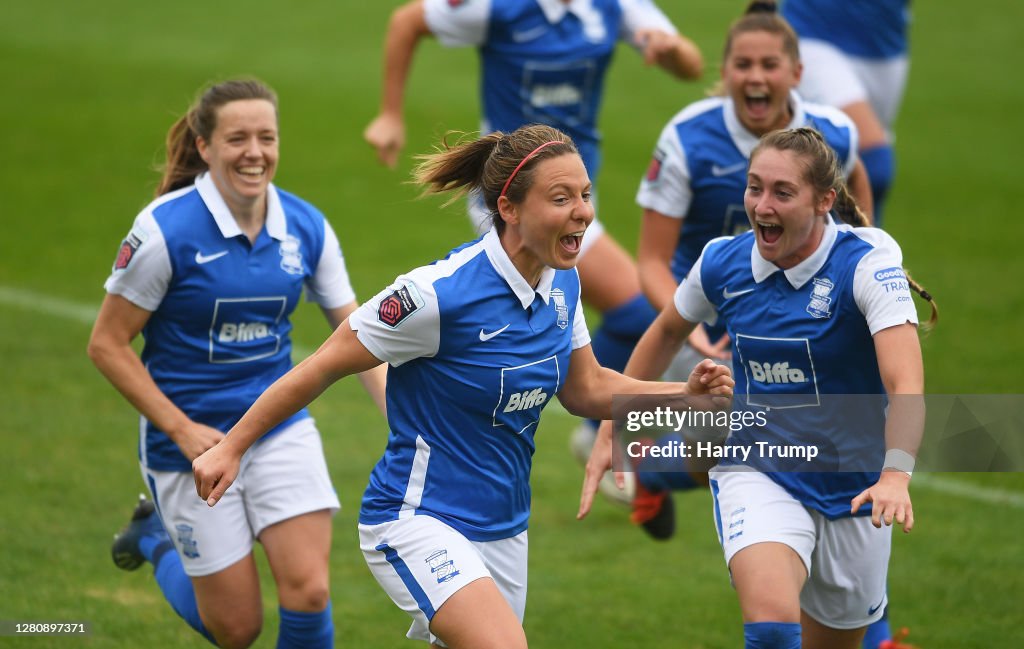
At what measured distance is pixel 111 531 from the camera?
7074mm

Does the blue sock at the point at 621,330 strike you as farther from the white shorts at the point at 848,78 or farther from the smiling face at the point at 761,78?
the white shorts at the point at 848,78

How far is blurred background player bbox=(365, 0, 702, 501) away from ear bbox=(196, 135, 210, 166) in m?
2.03

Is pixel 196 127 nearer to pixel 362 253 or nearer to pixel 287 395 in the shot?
pixel 287 395

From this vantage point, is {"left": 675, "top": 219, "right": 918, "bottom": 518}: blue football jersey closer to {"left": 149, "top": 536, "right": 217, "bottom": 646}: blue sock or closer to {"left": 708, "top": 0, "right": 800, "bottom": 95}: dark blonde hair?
{"left": 708, "top": 0, "right": 800, "bottom": 95}: dark blonde hair

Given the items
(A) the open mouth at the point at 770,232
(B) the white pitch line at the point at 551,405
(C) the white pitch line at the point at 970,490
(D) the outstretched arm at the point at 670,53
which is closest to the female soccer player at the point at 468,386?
(A) the open mouth at the point at 770,232

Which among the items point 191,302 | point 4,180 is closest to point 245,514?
point 191,302

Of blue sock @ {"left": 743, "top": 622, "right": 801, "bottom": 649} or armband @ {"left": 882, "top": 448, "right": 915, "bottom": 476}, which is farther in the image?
blue sock @ {"left": 743, "top": 622, "right": 801, "bottom": 649}

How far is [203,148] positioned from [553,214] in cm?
167

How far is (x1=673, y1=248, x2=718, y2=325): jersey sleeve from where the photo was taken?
5.05 metres

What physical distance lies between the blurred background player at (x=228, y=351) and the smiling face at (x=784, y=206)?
1560mm

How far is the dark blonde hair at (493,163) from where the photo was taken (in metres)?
4.46

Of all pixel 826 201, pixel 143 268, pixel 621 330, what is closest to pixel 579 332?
pixel 826 201

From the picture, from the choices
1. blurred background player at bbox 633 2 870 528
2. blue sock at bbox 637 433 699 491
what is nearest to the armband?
blurred background player at bbox 633 2 870 528

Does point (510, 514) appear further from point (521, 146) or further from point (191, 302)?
point (191, 302)
